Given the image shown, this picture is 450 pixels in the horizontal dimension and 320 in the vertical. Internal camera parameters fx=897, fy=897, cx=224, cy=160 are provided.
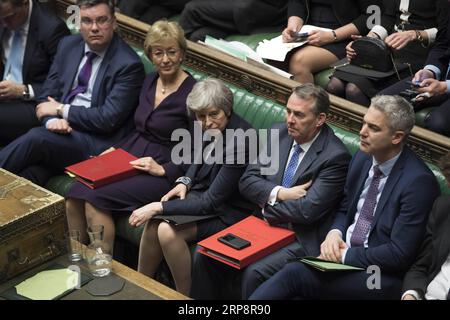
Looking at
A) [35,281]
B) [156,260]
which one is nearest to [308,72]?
[156,260]

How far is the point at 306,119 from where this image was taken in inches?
153

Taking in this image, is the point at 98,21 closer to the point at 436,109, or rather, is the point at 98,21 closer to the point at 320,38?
the point at 320,38

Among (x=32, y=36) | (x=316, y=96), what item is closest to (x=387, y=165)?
(x=316, y=96)

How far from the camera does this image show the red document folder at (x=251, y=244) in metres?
3.76

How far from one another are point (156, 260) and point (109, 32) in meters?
1.33

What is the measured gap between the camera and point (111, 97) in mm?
4711

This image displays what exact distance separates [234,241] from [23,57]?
204 centimetres

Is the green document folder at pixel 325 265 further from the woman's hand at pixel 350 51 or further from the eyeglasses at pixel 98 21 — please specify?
the eyeglasses at pixel 98 21

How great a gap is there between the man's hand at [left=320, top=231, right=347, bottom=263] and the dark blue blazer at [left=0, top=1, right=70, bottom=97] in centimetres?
215

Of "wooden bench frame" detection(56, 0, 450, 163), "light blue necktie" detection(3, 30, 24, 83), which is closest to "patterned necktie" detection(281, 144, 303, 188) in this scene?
"wooden bench frame" detection(56, 0, 450, 163)

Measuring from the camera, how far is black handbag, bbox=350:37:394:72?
4.42 m

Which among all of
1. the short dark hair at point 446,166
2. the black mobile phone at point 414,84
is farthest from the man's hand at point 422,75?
the short dark hair at point 446,166

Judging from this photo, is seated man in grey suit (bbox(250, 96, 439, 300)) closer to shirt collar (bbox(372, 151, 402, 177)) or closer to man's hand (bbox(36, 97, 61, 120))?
shirt collar (bbox(372, 151, 402, 177))

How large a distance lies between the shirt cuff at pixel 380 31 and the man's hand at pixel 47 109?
1.75 m
